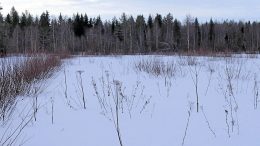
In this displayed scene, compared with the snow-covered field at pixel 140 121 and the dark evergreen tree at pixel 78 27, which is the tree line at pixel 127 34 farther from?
the snow-covered field at pixel 140 121

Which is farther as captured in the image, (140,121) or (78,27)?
(78,27)

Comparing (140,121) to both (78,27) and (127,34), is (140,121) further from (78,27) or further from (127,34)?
(78,27)

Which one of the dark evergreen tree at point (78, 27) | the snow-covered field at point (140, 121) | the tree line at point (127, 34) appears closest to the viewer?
the snow-covered field at point (140, 121)

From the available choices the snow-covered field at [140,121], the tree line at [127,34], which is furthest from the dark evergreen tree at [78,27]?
the snow-covered field at [140,121]

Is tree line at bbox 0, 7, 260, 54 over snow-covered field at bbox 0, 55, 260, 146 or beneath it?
over

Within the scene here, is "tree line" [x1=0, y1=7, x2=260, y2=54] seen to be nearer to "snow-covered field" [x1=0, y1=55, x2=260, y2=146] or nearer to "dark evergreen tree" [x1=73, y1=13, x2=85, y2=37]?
"dark evergreen tree" [x1=73, y1=13, x2=85, y2=37]

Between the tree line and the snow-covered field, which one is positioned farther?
the tree line

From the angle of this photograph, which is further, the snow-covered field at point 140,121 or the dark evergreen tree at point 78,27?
the dark evergreen tree at point 78,27

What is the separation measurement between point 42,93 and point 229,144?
3714mm

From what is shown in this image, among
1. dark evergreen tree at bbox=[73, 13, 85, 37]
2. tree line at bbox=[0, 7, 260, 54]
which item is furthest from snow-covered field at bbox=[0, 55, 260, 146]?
dark evergreen tree at bbox=[73, 13, 85, 37]

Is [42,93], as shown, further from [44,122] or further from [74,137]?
[74,137]

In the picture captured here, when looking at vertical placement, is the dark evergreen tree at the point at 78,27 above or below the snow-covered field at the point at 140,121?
above

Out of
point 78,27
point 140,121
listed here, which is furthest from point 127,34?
point 140,121

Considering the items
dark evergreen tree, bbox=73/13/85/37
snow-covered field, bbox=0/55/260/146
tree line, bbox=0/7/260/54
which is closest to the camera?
snow-covered field, bbox=0/55/260/146
